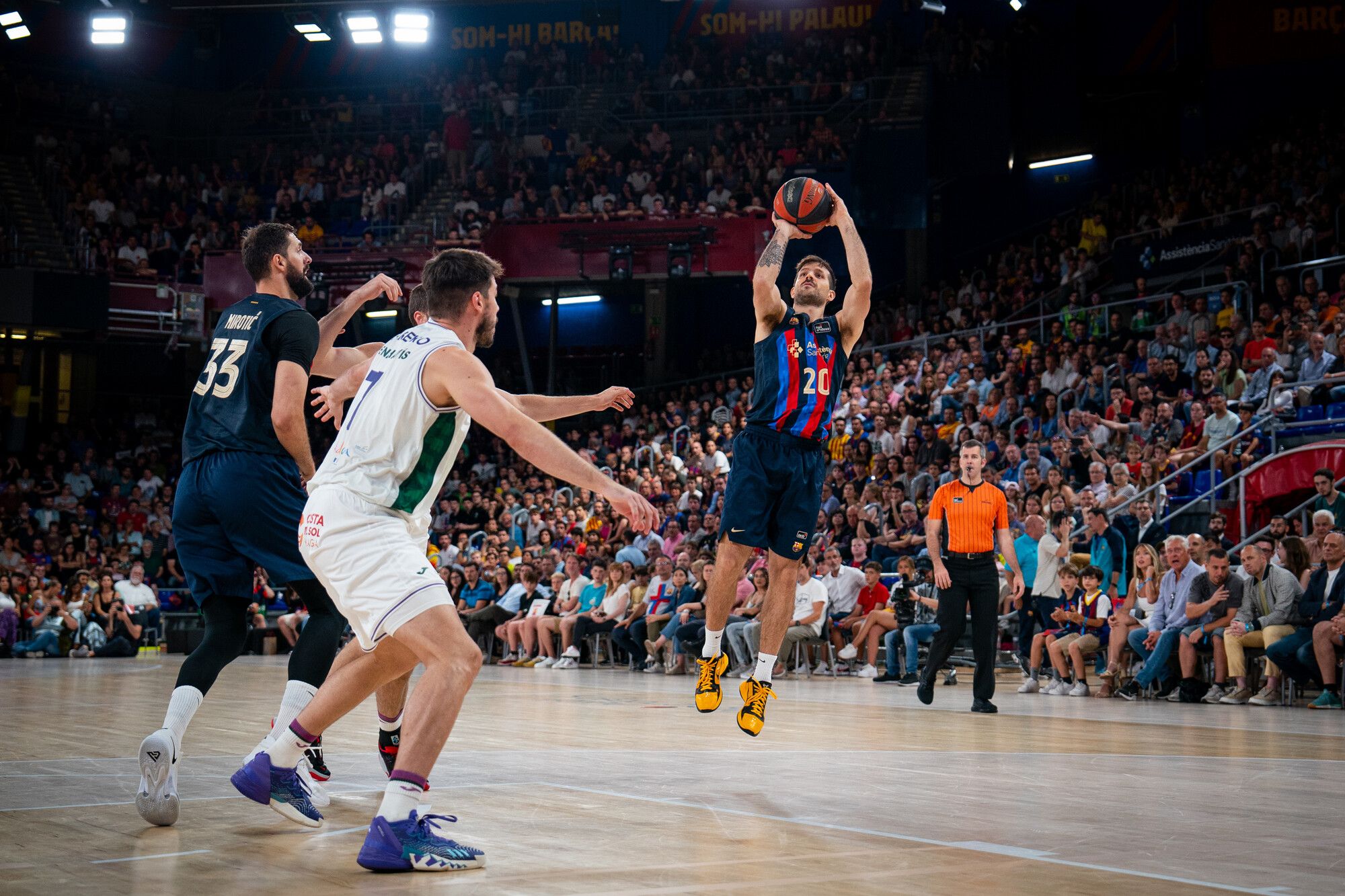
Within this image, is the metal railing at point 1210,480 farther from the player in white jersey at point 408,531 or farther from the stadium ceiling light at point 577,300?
the stadium ceiling light at point 577,300

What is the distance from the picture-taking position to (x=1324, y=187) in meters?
18.8

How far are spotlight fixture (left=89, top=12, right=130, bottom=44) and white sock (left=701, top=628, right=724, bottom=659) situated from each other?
25.7m

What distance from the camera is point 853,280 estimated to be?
6961 millimetres

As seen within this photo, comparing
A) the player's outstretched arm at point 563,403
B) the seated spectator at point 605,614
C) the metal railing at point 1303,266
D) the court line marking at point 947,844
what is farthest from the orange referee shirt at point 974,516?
the metal railing at point 1303,266

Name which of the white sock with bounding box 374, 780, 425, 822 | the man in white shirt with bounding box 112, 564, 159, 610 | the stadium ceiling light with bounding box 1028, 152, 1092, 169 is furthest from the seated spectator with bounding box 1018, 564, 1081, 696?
the stadium ceiling light with bounding box 1028, 152, 1092, 169

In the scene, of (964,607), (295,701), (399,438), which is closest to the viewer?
(399,438)

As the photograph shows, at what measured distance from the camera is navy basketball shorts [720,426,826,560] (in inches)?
279

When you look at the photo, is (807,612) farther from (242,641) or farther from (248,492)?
(248,492)

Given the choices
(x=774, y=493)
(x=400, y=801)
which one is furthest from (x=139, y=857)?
(x=774, y=493)

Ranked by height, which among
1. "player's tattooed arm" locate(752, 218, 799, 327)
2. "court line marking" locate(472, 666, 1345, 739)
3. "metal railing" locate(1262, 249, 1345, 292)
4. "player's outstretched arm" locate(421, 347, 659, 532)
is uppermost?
"metal railing" locate(1262, 249, 1345, 292)

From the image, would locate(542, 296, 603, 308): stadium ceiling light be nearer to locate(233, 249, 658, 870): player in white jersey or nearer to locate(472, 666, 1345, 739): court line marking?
locate(472, 666, 1345, 739): court line marking

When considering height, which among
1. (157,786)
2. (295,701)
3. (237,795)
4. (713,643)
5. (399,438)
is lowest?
(237,795)

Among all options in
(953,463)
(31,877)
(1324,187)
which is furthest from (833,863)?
(1324,187)

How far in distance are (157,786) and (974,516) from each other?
721cm
